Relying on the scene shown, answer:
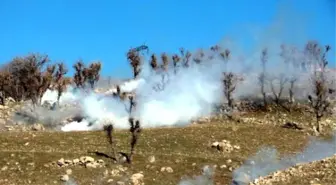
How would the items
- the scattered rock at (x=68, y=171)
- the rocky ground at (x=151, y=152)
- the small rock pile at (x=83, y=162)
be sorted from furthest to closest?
the small rock pile at (x=83, y=162) → the scattered rock at (x=68, y=171) → the rocky ground at (x=151, y=152)

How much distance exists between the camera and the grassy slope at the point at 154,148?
46438mm

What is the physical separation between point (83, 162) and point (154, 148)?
9.31 metres

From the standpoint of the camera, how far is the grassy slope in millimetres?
46438

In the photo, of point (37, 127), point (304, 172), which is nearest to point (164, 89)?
point (37, 127)

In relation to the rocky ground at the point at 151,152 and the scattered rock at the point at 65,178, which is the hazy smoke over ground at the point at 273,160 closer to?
the rocky ground at the point at 151,152

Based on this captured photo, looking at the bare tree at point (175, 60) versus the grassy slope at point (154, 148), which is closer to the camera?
the grassy slope at point (154, 148)

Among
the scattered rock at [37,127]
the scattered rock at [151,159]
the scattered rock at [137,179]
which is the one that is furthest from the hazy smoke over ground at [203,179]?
the scattered rock at [37,127]


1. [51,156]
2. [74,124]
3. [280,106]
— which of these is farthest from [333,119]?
[51,156]

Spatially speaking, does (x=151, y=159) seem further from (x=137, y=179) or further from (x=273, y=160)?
(x=273, y=160)

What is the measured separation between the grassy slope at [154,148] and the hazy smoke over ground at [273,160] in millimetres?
997

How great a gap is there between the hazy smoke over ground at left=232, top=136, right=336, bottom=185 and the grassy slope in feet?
3.27

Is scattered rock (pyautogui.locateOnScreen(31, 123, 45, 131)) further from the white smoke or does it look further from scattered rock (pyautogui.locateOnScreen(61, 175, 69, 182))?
scattered rock (pyautogui.locateOnScreen(61, 175, 69, 182))

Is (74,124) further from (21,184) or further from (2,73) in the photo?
(2,73)

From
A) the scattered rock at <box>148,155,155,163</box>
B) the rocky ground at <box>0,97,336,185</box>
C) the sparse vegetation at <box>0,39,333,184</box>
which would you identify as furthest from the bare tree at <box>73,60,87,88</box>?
the scattered rock at <box>148,155,155,163</box>
